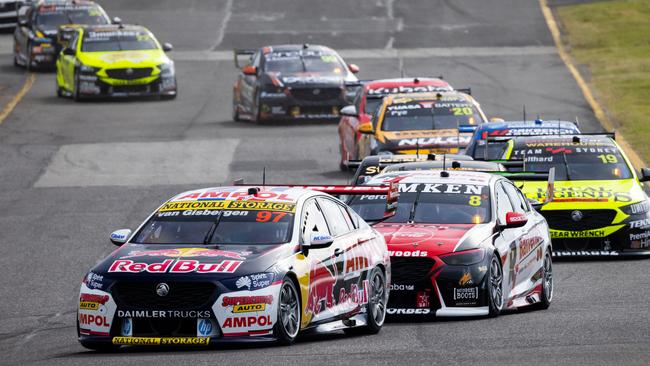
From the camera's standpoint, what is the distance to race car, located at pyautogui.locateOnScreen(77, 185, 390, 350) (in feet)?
38.5

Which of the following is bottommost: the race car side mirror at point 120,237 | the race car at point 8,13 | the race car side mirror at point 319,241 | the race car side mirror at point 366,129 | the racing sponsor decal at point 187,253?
the race car at point 8,13

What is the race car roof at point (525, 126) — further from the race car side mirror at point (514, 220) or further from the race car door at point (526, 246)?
the race car side mirror at point (514, 220)

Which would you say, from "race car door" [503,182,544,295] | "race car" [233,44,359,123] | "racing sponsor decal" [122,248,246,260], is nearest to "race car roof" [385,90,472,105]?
"race car" [233,44,359,123]

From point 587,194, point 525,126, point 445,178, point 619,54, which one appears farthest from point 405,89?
point 619,54

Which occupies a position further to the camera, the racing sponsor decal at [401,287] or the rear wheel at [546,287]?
the rear wheel at [546,287]

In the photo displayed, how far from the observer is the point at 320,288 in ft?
41.7

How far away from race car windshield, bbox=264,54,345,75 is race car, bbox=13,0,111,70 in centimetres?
968

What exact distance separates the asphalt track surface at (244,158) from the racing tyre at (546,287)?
19cm

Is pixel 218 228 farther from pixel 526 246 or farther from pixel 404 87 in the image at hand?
pixel 404 87

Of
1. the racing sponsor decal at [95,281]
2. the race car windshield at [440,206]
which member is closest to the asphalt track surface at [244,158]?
the racing sponsor decal at [95,281]

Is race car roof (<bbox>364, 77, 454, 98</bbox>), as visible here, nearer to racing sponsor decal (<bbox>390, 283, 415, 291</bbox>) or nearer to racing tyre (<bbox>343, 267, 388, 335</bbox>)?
racing sponsor decal (<bbox>390, 283, 415, 291</bbox>)

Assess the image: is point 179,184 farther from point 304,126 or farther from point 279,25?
point 279,25

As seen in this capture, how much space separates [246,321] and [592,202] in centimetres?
879

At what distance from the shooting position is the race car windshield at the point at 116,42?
1465 inches
